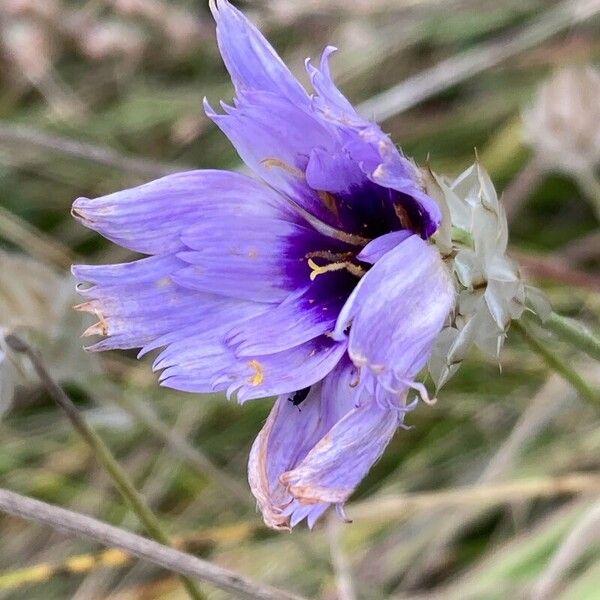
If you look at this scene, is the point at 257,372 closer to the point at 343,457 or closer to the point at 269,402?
the point at 343,457

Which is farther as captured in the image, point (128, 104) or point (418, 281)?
point (128, 104)

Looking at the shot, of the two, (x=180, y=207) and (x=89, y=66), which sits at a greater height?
(x=180, y=207)

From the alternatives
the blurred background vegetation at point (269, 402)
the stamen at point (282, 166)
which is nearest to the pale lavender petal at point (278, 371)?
the stamen at point (282, 166)

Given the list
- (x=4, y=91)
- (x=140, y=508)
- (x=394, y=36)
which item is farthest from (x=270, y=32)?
(x=140, y=508)

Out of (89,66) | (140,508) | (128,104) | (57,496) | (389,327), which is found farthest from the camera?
(89,66)

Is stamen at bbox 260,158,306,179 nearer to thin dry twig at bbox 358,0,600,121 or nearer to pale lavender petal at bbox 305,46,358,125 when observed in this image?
pale lavender petal at bbox 305,46,358,125

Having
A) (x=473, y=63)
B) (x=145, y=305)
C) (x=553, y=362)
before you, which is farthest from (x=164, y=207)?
(x=473, y=63)

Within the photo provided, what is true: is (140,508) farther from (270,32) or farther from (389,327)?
(270,32)
